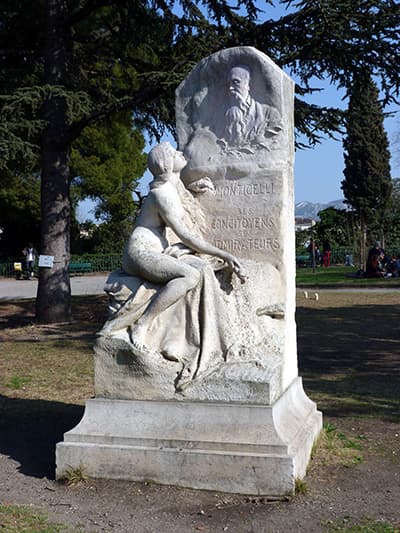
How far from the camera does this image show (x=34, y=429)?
656 centimetres

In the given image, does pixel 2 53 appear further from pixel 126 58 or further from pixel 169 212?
pixel 169 212

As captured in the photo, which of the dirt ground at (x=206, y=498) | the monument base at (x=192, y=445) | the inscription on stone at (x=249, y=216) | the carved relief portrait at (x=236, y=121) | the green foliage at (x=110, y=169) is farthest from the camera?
the green foliage at (x=110, y=169)

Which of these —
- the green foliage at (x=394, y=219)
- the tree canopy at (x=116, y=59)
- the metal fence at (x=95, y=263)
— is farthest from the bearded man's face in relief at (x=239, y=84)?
the green foliage at (x=394, y=219)

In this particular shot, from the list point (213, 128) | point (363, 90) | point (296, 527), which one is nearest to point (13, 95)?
point (363, 90)

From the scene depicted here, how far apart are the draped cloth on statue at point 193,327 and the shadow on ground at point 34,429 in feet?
3.93

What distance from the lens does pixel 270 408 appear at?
4848mm

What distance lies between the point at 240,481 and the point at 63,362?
5960mm

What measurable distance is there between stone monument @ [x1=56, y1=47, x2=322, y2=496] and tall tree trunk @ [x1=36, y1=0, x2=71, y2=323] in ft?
28.9

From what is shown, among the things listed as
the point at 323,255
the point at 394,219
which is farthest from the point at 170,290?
the point at 394,219

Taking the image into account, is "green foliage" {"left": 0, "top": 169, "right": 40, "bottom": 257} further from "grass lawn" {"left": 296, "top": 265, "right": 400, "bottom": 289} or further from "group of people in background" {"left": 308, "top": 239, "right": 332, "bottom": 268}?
"group of people in background" {"left": 308, "top": 239, "right": 332, "bottom": 268}

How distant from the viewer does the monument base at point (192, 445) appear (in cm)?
472

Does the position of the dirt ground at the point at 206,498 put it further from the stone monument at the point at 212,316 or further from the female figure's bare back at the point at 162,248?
the female figure's bare back at the point at 162,248

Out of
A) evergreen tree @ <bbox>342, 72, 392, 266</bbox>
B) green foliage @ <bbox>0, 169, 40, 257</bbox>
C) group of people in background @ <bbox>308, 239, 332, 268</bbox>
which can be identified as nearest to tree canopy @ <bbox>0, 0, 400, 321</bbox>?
green foliage @ <bbox>0, 169, 40, 257</bbox>

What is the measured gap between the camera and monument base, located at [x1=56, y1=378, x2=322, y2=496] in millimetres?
4719
